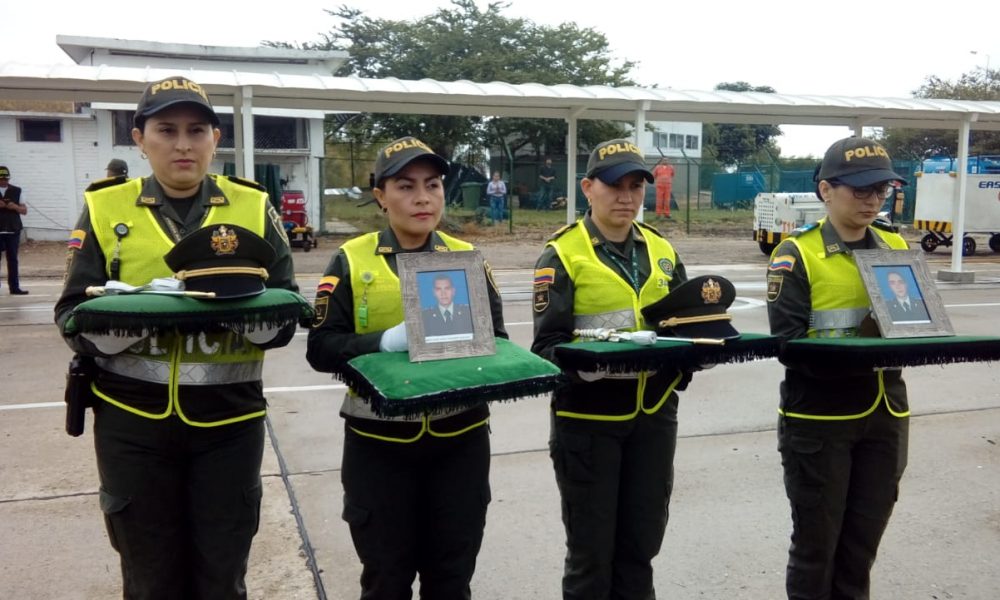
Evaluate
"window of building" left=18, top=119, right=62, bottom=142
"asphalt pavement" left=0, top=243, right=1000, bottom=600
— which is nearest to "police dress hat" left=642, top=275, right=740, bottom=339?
"asphalt pavement" left=0, top=243, right=1000, bottom=600

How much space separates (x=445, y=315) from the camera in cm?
264

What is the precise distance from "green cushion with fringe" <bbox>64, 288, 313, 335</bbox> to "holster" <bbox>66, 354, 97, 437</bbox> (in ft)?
0.68

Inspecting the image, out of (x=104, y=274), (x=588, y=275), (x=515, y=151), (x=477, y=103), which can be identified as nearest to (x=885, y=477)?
(x=588, y=275)

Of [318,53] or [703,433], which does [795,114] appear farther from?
[318,53]

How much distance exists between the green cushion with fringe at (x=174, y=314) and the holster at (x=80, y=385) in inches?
8.1

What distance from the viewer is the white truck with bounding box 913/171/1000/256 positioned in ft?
68.3

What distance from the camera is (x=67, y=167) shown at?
22797 millimetres

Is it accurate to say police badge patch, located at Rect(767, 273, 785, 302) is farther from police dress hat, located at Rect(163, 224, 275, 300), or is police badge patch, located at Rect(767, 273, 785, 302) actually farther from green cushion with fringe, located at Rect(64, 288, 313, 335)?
police dress hat, located at Rect(163, 224, 275, 300)

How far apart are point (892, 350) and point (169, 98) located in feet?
8.28

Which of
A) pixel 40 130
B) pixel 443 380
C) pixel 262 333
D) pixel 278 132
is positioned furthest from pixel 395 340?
pixel 40 130

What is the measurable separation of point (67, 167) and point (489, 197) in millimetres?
12183

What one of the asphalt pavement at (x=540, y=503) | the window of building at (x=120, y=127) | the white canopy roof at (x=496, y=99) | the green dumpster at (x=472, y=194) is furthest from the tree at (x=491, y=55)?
the asphalt pavement at (x=540, y=503)

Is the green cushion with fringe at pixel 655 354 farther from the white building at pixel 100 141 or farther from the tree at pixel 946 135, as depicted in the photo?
the tree at pixel 946 135

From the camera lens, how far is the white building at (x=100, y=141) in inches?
887
